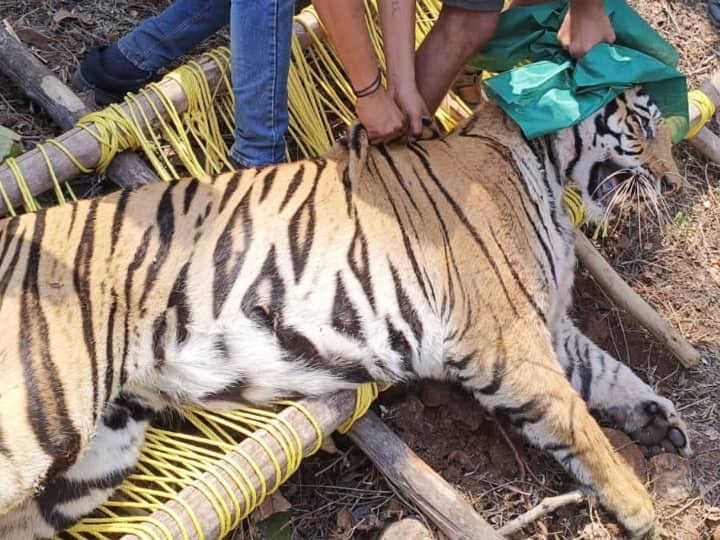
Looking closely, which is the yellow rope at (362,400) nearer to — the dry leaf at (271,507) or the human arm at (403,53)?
the dry leaf at (271,507)

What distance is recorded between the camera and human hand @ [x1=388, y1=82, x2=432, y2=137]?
8.16ft

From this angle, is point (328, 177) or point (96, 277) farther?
point (328, 177)

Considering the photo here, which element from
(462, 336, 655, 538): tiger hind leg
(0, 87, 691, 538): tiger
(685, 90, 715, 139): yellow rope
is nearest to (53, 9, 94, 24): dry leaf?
(0, 87, 691, 538): tiger

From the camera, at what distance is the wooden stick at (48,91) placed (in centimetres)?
274

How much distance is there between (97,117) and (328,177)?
812mm

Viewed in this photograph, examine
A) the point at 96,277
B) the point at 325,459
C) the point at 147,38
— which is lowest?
the point at 325,459

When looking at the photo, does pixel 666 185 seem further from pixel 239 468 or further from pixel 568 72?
pixel 239 468

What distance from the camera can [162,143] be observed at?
291cm

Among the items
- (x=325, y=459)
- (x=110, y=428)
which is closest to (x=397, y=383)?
(x=325, y=459)

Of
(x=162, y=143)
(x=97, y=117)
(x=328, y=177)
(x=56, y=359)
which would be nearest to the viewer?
(x=56, y=359)

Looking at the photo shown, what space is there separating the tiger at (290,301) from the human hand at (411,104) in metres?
0.06

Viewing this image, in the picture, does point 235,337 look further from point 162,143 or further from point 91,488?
point 162,143

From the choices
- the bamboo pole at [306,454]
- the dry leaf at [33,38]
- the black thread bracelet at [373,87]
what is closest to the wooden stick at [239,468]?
the bamboo pole at [306,454]

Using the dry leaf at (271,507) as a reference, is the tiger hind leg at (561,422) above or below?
above
